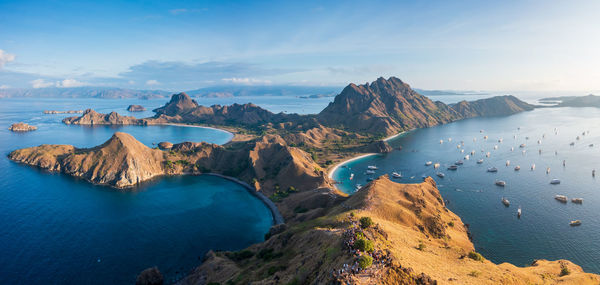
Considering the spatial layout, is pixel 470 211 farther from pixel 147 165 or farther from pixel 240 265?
pixel 147 165

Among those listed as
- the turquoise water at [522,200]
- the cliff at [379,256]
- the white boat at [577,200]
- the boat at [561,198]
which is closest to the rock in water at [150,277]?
the cliff at [379,256]

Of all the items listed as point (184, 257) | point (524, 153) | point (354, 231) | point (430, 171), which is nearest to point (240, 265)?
point (184, 257)

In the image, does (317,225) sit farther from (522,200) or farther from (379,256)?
(522,200)

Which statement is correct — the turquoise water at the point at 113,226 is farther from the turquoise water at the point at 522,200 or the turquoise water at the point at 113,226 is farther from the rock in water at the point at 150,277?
the turquoise water at the point at 522,200

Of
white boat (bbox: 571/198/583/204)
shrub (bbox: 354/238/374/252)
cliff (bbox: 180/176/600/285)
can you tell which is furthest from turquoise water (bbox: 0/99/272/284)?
white boat (bbox: 571/198/583/204)

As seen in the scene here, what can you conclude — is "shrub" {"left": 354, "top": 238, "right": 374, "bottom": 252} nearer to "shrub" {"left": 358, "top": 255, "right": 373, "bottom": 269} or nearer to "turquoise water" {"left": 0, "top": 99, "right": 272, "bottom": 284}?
"shrub" {"left": 358, "top": 255, "right": 373, "bottom": 269}
